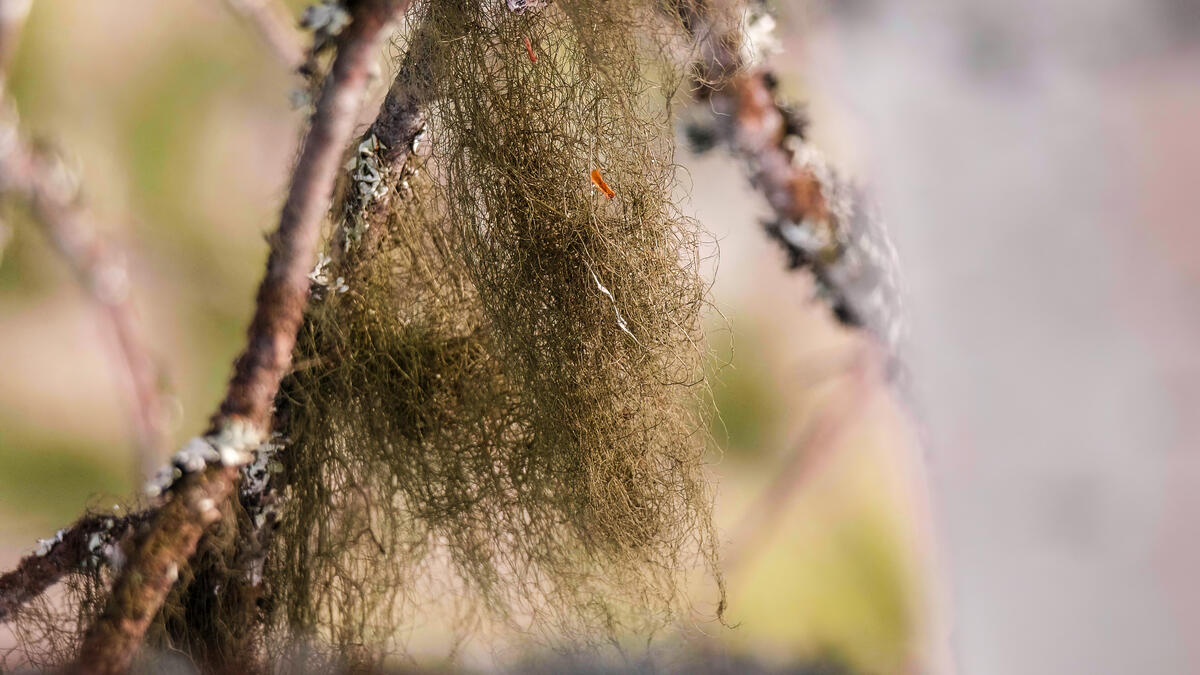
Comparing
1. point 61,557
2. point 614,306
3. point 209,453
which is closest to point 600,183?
point 614,306

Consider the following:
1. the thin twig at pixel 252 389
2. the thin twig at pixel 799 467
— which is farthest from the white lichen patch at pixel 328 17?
the thin twig at pixel 799 467

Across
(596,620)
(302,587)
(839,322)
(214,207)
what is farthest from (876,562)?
(214,207)

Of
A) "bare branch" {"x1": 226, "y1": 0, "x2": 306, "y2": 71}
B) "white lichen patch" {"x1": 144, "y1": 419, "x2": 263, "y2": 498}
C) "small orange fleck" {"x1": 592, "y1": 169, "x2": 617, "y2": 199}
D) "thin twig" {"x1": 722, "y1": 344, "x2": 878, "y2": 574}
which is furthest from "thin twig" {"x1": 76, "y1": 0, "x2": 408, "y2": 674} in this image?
"thin twig" {"x1": 722, "y1": 344, "x2": 878, "y2": 574}

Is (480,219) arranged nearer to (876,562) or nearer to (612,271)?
(612,271)

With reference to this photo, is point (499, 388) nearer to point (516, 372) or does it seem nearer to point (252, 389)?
point (516, 372)

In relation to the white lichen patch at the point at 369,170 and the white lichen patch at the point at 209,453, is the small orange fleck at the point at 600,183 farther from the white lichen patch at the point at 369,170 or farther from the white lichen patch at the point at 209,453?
the white lichen patch at the point at 209,453
